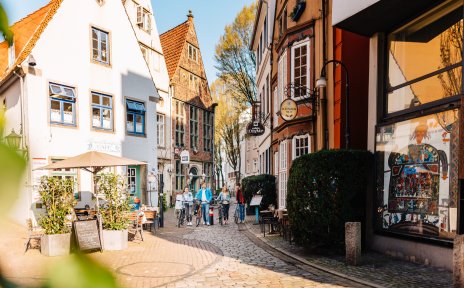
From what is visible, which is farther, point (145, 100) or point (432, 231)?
point (145, 100)

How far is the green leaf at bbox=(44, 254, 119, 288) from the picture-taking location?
36 centimetres

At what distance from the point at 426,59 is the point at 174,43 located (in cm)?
2356

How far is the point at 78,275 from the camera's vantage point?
1.19 ft

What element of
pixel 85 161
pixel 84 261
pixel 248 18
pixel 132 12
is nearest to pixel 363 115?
pixel 85 161

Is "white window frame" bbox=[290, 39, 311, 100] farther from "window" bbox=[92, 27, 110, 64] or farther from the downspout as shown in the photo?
"window" bbox=[92, 27, 110, 64]

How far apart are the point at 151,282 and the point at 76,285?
275 inches

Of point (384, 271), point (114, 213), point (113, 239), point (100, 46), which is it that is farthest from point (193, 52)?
point (384, 271)

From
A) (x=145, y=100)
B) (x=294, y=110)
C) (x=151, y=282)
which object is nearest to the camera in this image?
(x=151, y=282)

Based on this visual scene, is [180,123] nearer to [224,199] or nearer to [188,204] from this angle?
[188,204]

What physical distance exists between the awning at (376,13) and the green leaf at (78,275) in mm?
8730

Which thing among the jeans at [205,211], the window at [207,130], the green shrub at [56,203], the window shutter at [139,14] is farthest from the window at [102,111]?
the window at [207,130]

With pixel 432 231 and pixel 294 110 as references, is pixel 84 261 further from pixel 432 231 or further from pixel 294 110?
pixel 294 110

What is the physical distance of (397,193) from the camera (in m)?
8.51

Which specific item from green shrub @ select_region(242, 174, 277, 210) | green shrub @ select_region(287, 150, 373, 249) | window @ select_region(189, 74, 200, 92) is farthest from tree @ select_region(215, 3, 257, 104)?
green shrub @ select_region(287, 150, 373, 249)
